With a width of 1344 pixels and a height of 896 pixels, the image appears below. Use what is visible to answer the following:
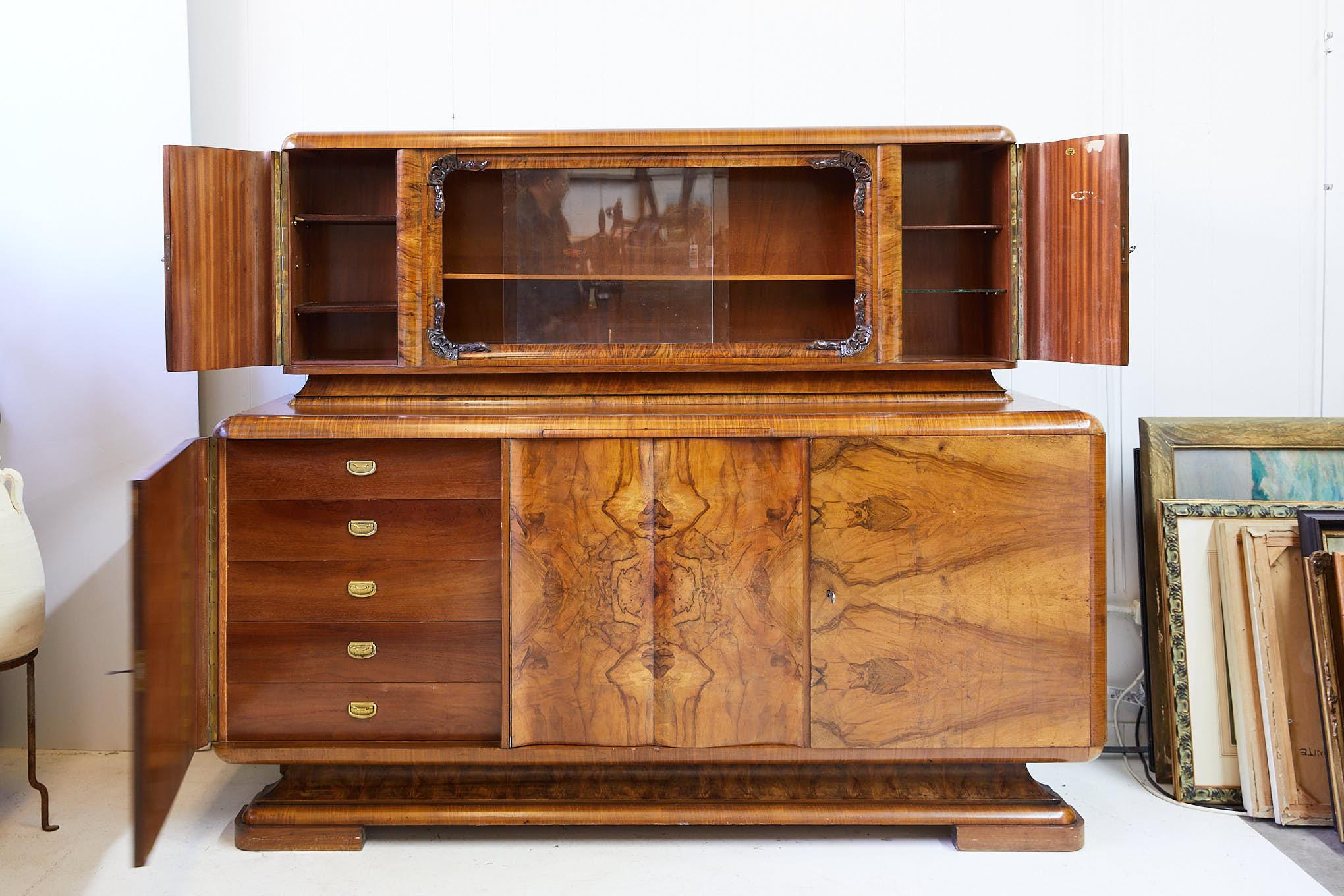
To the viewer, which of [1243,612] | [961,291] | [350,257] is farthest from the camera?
[350,257]

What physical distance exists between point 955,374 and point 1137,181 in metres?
0.96

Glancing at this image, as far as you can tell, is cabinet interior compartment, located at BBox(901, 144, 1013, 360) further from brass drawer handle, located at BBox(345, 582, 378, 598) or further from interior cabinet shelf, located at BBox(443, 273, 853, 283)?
brass drawer handle, located at BBox(345, 582, 378, 598)

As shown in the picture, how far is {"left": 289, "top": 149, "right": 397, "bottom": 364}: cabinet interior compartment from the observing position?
8.56 ft

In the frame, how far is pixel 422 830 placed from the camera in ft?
7.72

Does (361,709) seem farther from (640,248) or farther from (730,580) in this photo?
(640,248)

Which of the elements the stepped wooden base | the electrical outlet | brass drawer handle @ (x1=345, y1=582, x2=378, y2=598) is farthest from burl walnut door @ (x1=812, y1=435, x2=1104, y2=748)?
brass drawer handle @ (x1=345, y1=582, x2=378, y2=598)

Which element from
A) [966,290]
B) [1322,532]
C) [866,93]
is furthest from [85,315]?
[1322,532]

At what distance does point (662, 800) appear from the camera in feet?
7.52

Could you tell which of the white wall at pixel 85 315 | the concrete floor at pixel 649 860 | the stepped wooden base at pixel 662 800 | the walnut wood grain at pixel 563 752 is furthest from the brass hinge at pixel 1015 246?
the white wall at pixel 85 315

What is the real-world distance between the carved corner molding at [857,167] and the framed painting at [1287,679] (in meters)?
1.29

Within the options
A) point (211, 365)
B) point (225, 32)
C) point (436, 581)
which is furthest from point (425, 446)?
point (225, 32)

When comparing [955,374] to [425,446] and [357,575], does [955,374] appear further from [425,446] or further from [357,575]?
[357,575]

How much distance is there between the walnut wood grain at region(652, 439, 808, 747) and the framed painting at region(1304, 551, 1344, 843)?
4.04 feet

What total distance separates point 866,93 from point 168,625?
233 centimetres
